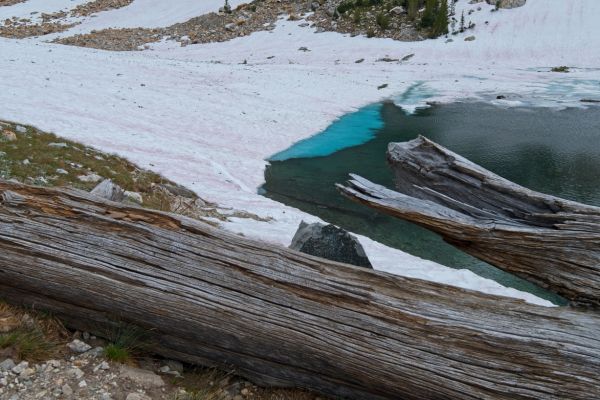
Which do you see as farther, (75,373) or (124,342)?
(124,342)

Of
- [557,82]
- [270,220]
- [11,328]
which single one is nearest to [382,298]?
[11,328]

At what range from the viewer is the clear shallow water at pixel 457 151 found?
43.9 feet

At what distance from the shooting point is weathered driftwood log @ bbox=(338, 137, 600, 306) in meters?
3.90

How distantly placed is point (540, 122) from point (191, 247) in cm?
2522

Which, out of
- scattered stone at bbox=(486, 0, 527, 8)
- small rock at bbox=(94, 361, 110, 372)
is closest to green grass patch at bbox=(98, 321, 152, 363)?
small rock at bbox=(94, 361, 110, 372)

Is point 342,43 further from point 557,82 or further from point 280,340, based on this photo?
point 280,340

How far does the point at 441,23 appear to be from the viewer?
44.5 m

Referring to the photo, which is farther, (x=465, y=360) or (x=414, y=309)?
(x=414, y=309)

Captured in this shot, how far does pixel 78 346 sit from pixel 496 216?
3.56 m

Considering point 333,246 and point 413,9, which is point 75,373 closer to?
point 333,246

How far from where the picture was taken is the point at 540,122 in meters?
25.6

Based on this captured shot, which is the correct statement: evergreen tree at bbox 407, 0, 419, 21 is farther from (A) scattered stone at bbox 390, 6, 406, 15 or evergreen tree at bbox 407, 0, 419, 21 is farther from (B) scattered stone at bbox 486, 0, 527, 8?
(B) scattered stone at bbox 486, 0, 527, 8

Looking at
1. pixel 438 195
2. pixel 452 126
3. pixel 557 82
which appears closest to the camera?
pixel 438 195

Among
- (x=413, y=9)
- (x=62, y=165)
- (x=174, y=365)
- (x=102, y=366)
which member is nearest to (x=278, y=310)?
(x=174, y=365)
